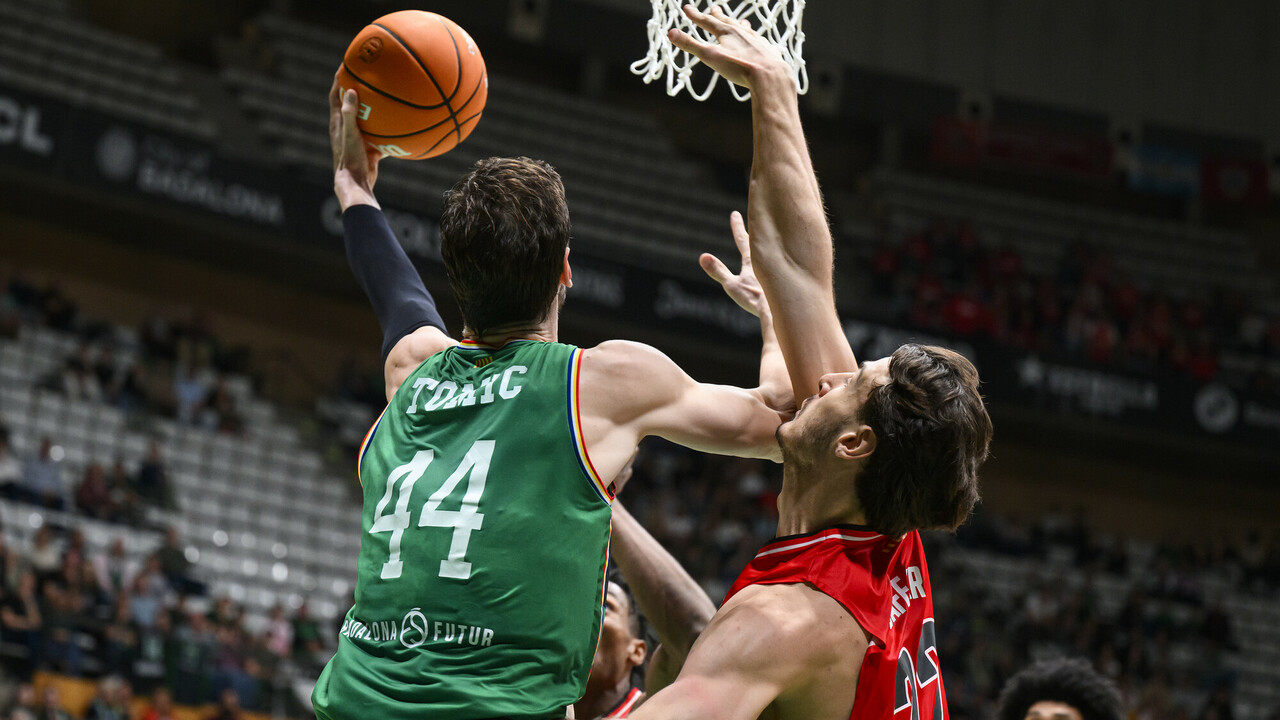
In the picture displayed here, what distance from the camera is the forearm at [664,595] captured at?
3182 mm

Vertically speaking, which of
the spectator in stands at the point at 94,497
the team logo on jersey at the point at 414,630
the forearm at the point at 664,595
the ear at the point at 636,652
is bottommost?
the spectator in stands at the point at 94,497

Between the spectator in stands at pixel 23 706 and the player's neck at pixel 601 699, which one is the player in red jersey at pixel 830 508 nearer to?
the player's neck at pixel 601 699

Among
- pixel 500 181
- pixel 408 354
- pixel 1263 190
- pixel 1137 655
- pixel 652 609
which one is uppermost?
pixel 1263 190

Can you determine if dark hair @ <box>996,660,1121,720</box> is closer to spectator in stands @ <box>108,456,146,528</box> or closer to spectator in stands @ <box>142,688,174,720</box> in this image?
spectator in stands @ <box>142,688,174,720</box>

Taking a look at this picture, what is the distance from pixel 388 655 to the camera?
7.48ft

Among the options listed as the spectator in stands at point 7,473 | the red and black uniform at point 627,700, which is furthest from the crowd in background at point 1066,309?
the red and black uniform at point 627,700

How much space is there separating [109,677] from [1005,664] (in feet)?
30.6

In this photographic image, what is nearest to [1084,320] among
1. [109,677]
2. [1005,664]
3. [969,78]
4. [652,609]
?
[969,78]

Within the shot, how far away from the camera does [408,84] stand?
3342mm

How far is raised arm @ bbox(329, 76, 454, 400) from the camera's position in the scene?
9.24ft

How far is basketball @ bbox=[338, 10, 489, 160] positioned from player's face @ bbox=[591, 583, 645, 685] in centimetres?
134

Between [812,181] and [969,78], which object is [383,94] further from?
[969,78]

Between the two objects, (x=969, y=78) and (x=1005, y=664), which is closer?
(x=1005, y=664)

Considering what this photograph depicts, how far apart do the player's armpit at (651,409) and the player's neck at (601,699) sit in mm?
1382
